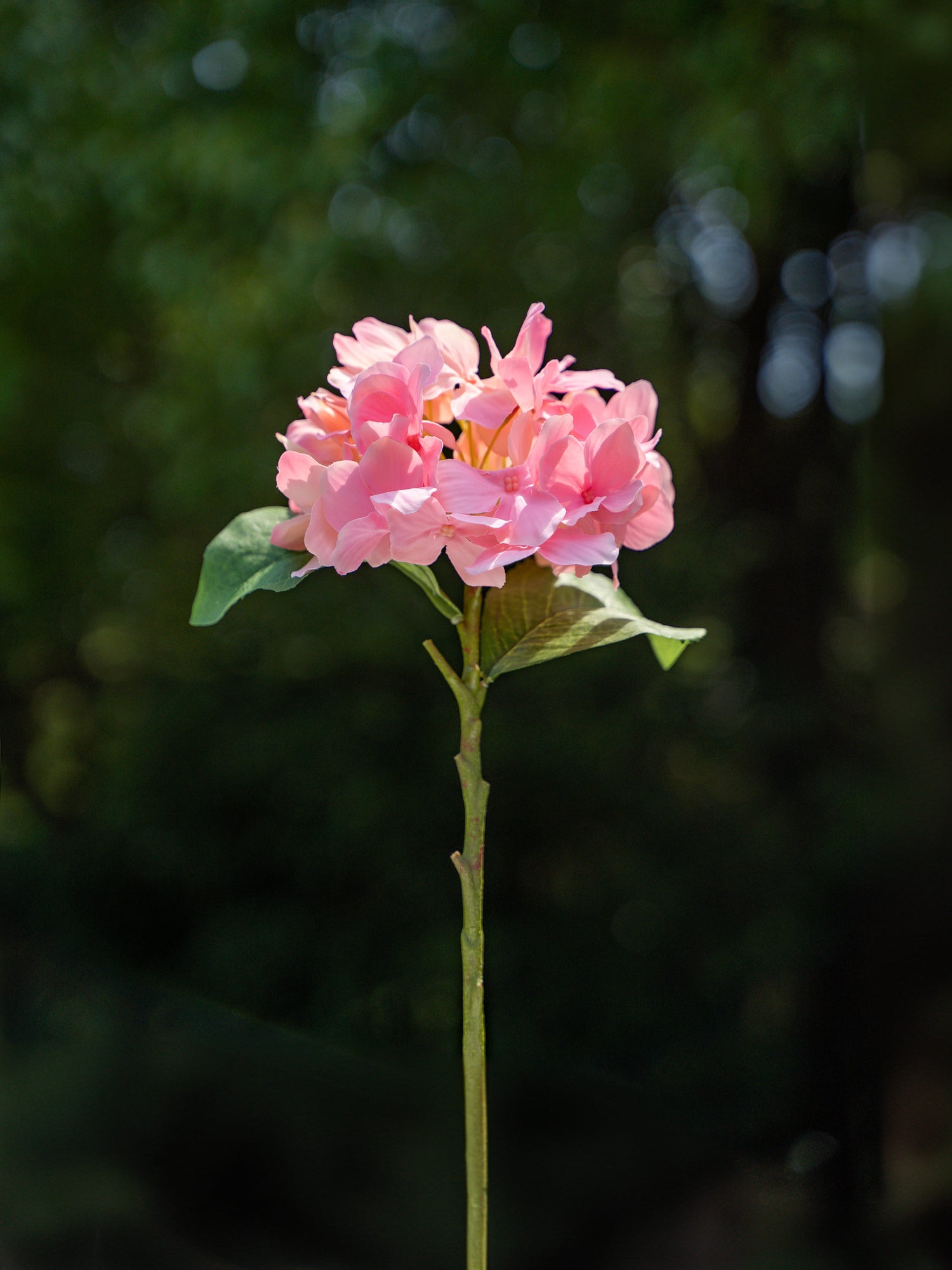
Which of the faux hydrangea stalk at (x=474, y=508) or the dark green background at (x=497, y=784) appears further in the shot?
Answer: the dark green background at (x=497, y=784)

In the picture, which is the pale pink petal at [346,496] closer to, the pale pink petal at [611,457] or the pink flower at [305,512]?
the pink flower at [305,512]

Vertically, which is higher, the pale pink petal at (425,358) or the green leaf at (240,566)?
the pale pink petal at (425,358)

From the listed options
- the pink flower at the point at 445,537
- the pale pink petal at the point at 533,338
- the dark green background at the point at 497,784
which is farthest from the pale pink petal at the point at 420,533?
the dark green background at the point at 497,784

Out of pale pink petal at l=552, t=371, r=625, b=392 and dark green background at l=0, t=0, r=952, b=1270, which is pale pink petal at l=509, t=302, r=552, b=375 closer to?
pale pink petal at l=552, t=371, r=625, b=392

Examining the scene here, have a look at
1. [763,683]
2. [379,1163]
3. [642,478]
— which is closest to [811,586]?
[763,683]

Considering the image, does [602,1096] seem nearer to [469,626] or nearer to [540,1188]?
[540,1188]

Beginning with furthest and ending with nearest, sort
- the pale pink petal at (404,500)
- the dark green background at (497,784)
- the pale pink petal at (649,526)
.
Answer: the dark green background at (497,784)
the pale pink petal at (649,526)
the pale pink petal at (404,500)
